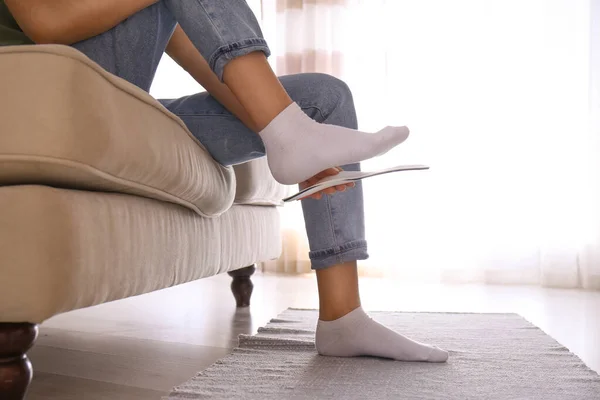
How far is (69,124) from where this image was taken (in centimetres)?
75

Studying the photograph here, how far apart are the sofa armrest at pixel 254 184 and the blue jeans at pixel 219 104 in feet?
0.94

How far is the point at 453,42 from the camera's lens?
118 inches

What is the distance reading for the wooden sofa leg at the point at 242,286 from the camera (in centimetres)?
194

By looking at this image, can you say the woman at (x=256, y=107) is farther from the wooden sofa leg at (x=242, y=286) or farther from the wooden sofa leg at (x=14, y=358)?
the wooden sofa leg at (x=242, y=286)

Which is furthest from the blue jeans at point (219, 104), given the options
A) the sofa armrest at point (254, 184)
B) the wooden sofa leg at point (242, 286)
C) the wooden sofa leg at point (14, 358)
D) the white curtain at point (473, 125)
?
the white curtain at point (473, 125)

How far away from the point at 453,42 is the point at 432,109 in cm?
33

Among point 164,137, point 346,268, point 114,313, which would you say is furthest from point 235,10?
point 114,313

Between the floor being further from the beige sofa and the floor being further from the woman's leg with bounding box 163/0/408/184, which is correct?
the woman's leg with bounding box 163/0/408/184

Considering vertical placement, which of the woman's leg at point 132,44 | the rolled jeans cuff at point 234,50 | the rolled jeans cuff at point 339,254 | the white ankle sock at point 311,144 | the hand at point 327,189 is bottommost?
the rolled jeans cuff at point 339,254

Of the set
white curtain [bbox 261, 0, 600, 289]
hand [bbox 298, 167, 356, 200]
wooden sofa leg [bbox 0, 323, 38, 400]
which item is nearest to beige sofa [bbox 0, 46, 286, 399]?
wooden sofa leg [bbox 0, 323, 38, 400]

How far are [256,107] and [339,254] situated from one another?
32 centimetres

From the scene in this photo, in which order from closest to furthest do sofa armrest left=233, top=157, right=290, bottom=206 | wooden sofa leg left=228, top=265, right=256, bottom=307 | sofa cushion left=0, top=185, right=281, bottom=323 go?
sofa cushion left=0, top=185, right=281, bottom=323 → sofa armrest left=233, top=157, right=290, bottom=206 → wooden sofa leg left=228, top=265, right=256, bottom=307

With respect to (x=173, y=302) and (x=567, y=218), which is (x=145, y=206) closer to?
(x=173, y=302)

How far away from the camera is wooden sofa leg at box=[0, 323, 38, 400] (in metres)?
0.75
